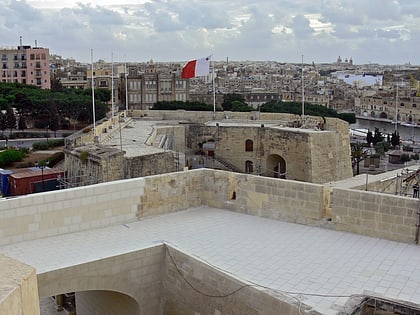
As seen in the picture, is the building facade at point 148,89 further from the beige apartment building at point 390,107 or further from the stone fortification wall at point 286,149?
the beige apartment building at point 390,107

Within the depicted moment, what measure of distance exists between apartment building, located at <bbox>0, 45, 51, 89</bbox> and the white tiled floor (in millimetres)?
56170

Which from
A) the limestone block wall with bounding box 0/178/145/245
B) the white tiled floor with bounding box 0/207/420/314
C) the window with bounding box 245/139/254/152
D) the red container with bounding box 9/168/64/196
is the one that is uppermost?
the limestone block wall with bounding box 0/178/145/245

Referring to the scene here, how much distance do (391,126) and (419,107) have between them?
16.9 ft

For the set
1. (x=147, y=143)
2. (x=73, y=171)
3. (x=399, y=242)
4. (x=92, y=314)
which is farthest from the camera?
(x=147, y=143)

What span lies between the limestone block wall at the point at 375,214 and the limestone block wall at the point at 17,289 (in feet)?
12.3

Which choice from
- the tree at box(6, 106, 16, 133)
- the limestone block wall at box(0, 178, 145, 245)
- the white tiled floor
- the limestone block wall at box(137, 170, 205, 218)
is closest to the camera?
the white tiled floor

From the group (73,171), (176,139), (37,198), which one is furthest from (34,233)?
(176,139)

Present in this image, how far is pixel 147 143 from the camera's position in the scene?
17984mm

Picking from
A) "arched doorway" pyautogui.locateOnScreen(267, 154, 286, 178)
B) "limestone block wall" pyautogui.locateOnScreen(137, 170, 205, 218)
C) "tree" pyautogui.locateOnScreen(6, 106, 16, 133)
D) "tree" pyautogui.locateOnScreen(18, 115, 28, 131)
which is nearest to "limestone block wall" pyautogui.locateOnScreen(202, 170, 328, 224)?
"limestone block wall" pyautogui.locateOnScreen(137, 170, 205, 218)

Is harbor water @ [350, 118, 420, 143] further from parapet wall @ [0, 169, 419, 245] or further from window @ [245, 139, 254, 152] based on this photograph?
parapet wall @ [0, 169, 419, 245]

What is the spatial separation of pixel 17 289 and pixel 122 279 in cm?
261

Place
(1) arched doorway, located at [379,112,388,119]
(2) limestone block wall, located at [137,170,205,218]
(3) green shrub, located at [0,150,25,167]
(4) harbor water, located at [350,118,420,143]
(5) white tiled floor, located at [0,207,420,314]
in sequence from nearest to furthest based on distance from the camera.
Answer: (5) white tiled floor, located at [0,207,420,314], (2) limestone block wall, located at [137,170,205,218], (3) green shrub, located at [0,150,25,167], (4) harbor water, located at [350,118,420,143], (1) arched doorway, located at [379,112,388,119]

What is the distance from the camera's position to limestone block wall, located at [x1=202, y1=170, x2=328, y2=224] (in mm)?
6348

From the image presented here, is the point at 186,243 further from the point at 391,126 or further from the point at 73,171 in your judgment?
the point at 391,126
